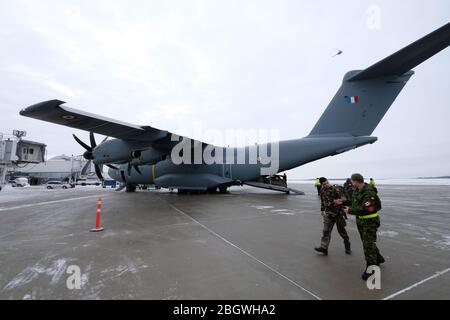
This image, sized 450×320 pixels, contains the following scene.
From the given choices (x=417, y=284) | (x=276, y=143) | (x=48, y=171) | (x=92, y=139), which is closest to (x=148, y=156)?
(x=92, y=139)

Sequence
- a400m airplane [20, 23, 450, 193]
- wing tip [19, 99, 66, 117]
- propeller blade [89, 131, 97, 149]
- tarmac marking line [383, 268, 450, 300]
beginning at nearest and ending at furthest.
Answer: tarmac marking line [383, 268, 450, 300] < wing tip [19, 99, 66, 117] < a400m airplane [20, 23, 450, 193] < propeller blade [89, 131, 97, 149]

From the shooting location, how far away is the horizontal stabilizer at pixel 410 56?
6.20 meters

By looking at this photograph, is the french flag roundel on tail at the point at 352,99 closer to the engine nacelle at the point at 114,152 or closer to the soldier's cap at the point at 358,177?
the soldier's cap at the point at 358,177

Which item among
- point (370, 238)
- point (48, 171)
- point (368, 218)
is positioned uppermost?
point (48, 171)

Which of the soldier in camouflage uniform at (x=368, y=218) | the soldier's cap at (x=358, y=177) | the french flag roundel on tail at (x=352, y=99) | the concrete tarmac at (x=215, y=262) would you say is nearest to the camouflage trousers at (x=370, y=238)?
the soldier in camouflage uniform at (x=368, y=218)

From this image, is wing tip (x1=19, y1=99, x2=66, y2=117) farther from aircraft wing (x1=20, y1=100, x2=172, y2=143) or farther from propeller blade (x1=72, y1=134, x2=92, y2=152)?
propeller blade (x1=72, y1=134, x2=92, y2=152)

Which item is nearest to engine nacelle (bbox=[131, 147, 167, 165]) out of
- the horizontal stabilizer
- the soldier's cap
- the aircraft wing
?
the aircraft wing

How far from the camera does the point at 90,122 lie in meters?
9.10

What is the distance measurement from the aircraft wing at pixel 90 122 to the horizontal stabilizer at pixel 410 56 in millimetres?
9931

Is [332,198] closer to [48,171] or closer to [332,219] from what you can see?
[332,219]

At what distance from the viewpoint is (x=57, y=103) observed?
730 cm

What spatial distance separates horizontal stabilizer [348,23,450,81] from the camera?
20.4ft

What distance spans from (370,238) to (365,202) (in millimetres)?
486
